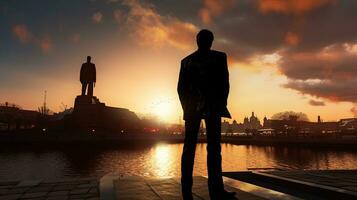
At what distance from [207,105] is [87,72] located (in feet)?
188

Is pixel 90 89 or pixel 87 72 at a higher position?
pixel 87 72

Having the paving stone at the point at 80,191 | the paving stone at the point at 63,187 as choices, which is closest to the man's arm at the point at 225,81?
the paving stone at the point at 80,191

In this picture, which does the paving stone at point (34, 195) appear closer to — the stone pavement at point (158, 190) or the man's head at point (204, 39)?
the stone pavement at point (158, 190)

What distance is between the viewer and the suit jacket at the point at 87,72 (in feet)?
192

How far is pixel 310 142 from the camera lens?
208 feet

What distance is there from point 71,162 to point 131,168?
24.0 feet

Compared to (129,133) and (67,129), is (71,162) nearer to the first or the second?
(67,129)

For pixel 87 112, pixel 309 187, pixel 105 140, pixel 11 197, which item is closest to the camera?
pixel 11 197

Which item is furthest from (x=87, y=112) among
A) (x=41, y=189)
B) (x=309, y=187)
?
(x=309, y=187)

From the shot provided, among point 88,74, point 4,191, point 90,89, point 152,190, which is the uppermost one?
point 88,74

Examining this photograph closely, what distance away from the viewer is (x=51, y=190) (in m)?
6.67

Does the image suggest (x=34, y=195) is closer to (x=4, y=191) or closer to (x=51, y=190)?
(x=51, y=190)

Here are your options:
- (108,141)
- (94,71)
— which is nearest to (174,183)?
(94,71)

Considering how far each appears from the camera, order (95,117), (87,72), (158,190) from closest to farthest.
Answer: (158,190)
(87,72)
(95,117)
